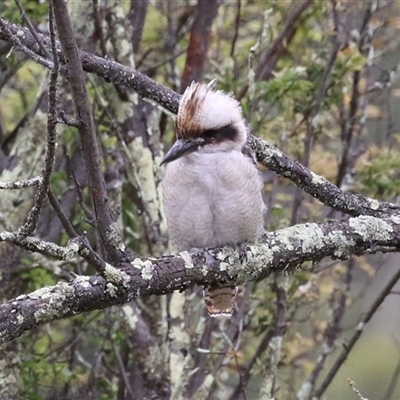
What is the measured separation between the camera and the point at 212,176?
3305 millimetres

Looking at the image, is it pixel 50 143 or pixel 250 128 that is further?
pixel 250 128

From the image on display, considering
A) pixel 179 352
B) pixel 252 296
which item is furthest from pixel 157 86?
pixel 252 296

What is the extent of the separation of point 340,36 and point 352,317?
4.75m

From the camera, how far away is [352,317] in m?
8.73

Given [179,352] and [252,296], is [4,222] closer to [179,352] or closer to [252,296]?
[179,352]

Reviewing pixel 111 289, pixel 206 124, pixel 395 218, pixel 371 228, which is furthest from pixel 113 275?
pixel 395 218

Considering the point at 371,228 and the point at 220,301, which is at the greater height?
the point at 371,228

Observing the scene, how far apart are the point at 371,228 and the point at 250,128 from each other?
1.32 metres

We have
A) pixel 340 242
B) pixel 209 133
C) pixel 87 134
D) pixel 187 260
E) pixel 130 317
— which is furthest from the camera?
pixel 130 317

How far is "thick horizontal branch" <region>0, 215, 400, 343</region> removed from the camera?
79.9 inches

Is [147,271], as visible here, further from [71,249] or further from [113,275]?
[71,249]

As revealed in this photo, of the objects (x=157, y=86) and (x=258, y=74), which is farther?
(x=258, y=74)

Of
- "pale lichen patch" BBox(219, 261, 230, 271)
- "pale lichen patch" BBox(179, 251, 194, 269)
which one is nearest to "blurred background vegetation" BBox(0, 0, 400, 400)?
"pale lichen patch" BBox(219, 261, 230, 271)

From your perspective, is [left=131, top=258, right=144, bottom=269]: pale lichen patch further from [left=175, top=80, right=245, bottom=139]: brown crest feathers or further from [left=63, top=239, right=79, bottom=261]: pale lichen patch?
[left=175, top=80, right=245, bottom=139]: brown crest feathers
